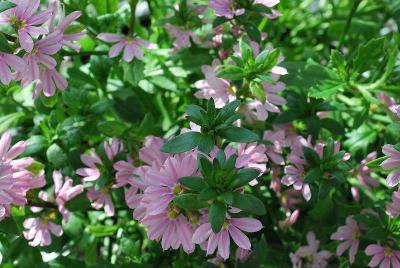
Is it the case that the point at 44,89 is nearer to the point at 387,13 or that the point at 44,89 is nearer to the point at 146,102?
the point at 146,102

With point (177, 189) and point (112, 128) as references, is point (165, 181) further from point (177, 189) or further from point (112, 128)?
point (112, 128)

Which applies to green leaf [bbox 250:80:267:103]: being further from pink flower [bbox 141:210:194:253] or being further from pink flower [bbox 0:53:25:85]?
pink flower [bbox 0:53:25:85]

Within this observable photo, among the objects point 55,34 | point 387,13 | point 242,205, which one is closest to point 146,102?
point 55,34

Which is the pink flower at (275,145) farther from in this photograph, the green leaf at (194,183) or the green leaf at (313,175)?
the green leaf at (194,183)

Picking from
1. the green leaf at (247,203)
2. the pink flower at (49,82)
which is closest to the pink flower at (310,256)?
the green leaf at (247,203)

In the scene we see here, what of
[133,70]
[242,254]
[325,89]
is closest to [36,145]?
[133,70]
